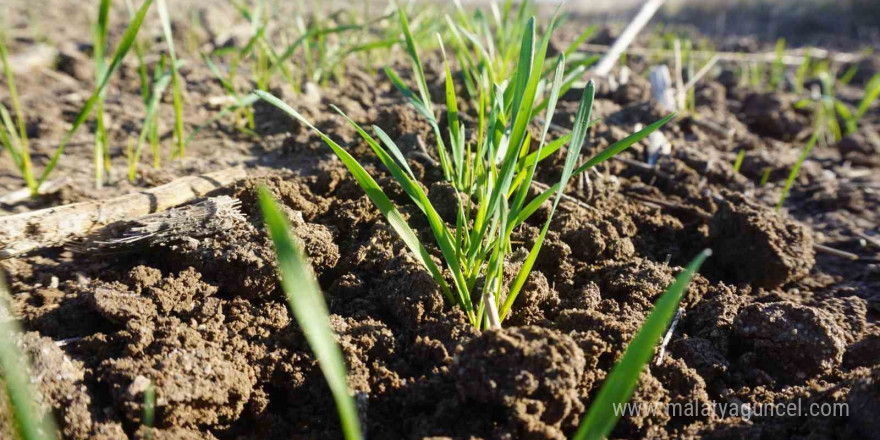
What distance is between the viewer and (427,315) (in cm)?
121

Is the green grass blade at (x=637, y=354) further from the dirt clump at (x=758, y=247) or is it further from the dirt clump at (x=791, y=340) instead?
the dirt clump at (x=758, y=247)

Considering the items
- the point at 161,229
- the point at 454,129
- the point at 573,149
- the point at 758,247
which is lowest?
the point at 161,229

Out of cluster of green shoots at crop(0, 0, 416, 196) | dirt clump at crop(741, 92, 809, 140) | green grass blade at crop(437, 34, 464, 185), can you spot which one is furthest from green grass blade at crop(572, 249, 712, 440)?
dirt clump at crop(741, 92, 809, 140)

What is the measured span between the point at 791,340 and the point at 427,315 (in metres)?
0.77

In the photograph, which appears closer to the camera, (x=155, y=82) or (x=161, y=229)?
(x=161, y=229)

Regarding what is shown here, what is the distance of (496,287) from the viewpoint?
1197mm

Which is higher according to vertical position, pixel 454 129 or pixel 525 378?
pixel 454 129

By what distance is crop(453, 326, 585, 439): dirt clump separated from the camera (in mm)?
930

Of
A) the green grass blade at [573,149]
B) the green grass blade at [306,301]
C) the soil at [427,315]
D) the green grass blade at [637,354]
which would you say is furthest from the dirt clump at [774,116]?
the green grass blade at [306,301]

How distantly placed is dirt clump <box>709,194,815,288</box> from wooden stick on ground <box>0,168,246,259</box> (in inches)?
57.1

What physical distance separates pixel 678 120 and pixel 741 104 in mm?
904

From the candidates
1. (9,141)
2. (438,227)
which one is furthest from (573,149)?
(9,141)

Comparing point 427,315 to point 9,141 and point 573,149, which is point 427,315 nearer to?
point 573,149

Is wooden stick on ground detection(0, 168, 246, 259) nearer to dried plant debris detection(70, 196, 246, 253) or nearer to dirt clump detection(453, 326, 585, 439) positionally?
dried plant debris detection(70, 196, 246, 253)
